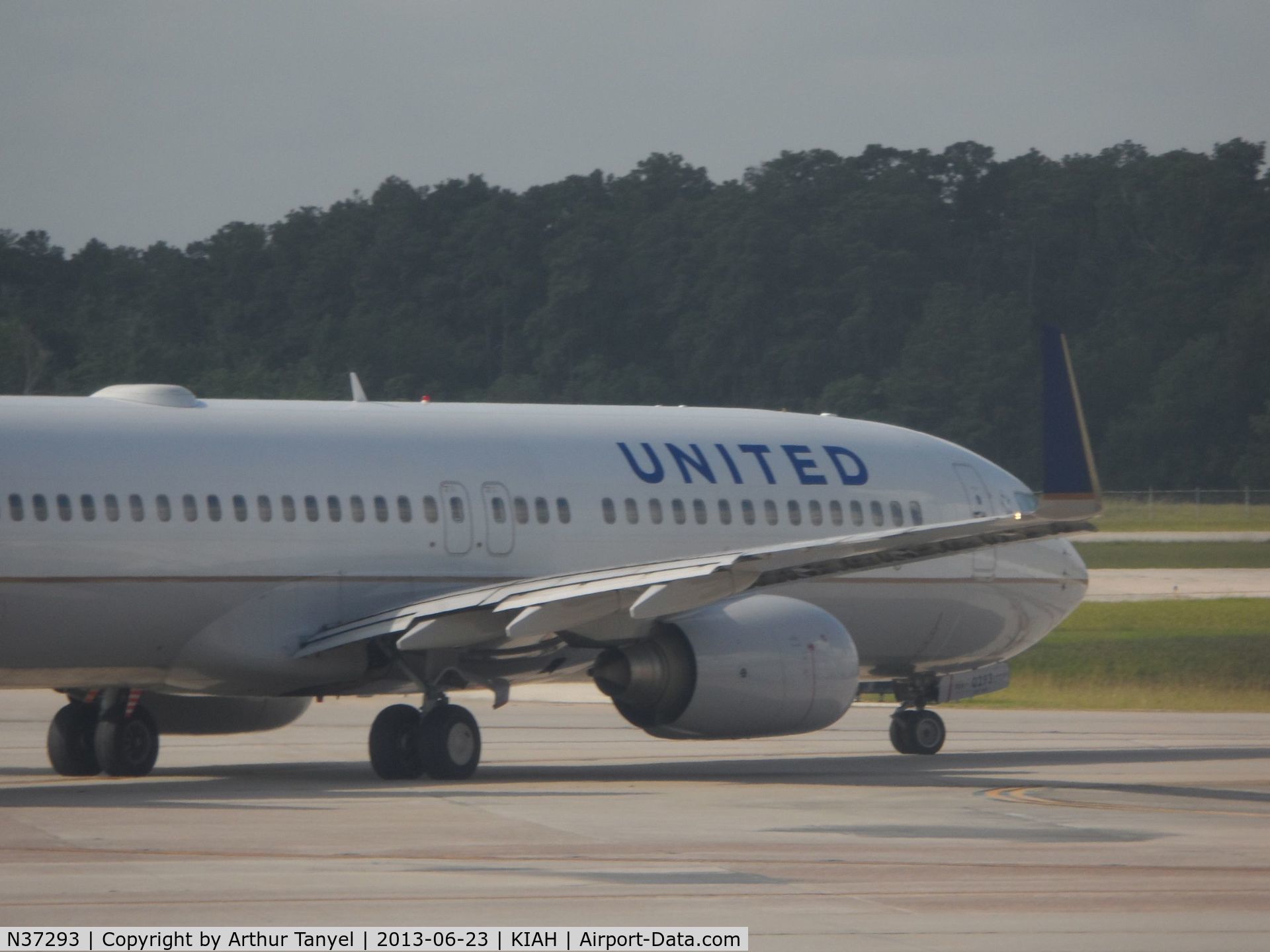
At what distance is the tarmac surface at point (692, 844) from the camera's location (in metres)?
13.8

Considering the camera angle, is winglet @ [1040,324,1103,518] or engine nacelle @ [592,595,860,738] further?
engine nacelle @ [592,595,860,738]

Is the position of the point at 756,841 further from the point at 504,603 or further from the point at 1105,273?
the point at 1105,273

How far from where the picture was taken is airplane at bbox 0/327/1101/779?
22.5m

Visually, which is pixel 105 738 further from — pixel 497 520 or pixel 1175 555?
pixel 1175 555

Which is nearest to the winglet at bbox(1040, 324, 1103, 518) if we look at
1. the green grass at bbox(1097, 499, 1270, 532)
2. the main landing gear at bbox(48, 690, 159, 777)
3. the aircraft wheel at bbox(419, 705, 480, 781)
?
the aircraft wheel at bbox(419, 705, 480, 781)

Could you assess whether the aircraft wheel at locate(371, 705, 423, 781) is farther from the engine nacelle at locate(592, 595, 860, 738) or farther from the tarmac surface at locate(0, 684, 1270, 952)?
the engine nacelle at locate(592, 595, 860, 738)

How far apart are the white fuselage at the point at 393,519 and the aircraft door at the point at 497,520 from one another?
0.02 m

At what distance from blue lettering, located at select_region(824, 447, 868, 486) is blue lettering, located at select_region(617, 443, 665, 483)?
8.39 feet

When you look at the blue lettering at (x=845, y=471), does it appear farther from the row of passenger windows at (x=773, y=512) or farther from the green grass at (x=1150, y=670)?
the green grass at (x=1150, y=670)

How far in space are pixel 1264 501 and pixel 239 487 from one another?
270ft

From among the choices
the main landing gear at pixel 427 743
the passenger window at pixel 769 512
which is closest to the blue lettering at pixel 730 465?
the passenger window at pixel 769 512

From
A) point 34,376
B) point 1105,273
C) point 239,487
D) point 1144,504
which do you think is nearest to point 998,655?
point 239,487

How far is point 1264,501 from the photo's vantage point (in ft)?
328
